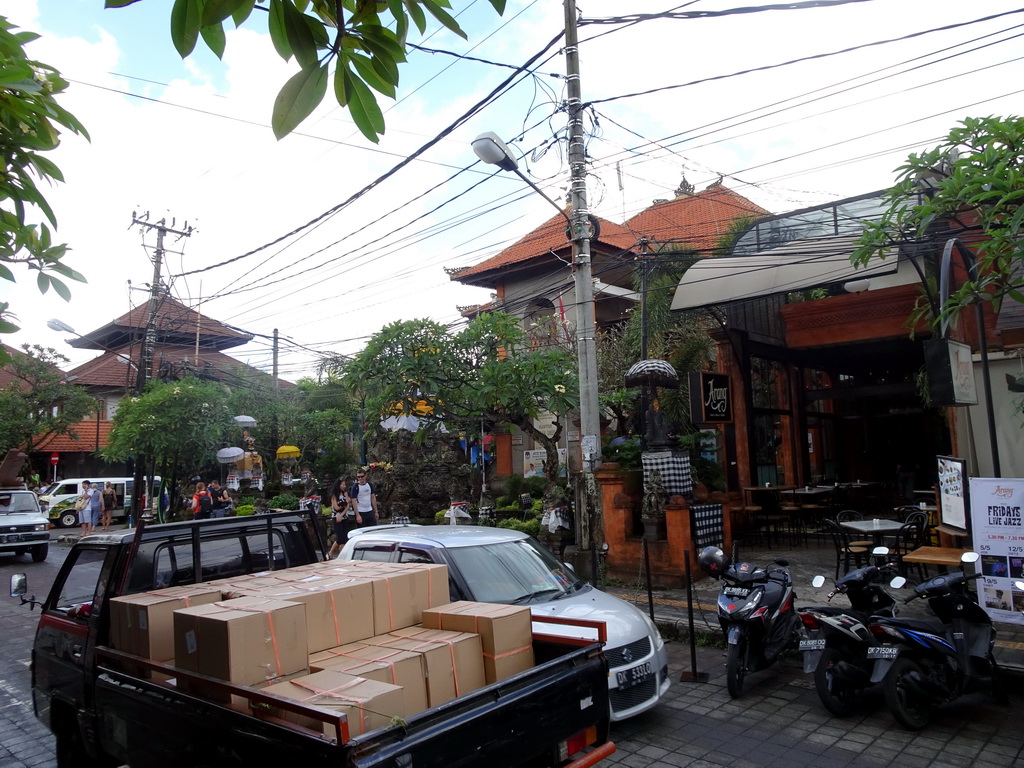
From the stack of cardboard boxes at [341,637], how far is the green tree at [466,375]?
23.9 ft

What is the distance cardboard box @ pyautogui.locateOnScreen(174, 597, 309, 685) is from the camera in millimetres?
3156

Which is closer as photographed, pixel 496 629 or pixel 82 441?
pixel 496 629

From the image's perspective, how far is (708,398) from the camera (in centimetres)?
1220

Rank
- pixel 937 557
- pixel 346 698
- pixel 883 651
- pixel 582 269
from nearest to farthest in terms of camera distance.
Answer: pixel 346 698, pixel 883 651, pixel 937 557, pixel 582 269

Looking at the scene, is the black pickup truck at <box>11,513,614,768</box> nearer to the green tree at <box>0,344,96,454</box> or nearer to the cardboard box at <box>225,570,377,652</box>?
the cardboard box at <box>225,570,377,652</box>

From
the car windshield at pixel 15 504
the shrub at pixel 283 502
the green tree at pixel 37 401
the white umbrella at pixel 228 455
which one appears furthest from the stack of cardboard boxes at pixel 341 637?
the green tree at pixel 37 401

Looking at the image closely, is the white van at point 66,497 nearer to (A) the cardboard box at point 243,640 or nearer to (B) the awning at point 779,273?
(B) the awning at point 779,273

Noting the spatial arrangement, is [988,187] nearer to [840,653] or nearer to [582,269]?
[840,653]

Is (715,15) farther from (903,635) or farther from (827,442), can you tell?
(827,442)

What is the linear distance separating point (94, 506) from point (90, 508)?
16 cm

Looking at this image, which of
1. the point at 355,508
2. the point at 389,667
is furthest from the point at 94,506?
the point at 389,667

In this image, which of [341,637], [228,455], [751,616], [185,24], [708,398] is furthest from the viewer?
[228,455]

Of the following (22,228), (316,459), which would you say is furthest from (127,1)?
(316,459)

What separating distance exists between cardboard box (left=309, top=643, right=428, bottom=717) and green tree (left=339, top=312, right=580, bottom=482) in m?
8.02
